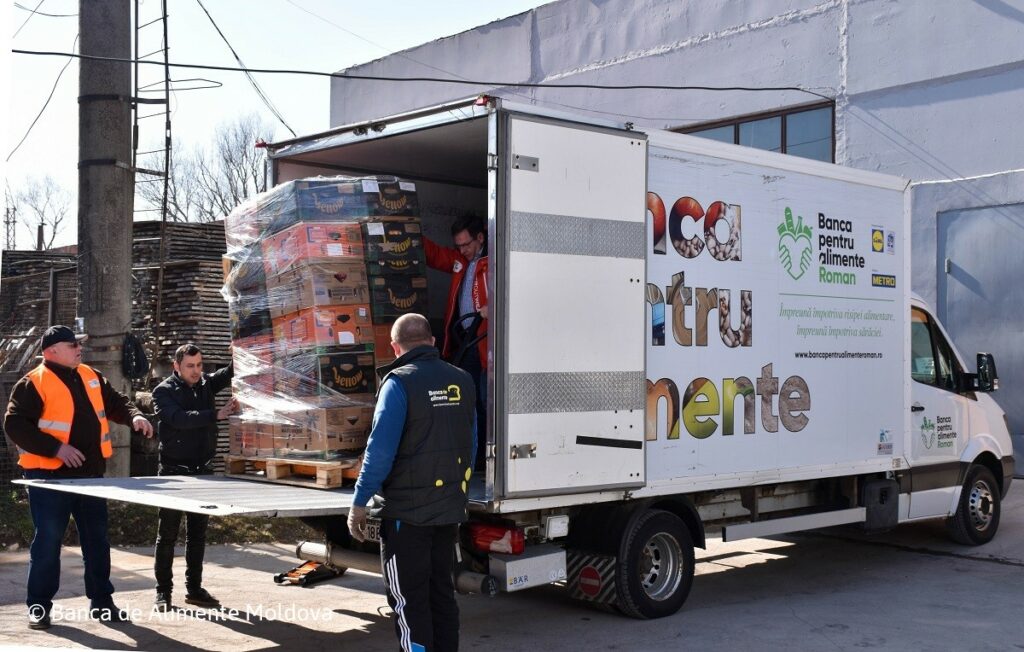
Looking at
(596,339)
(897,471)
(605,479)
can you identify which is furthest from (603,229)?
(897,471)

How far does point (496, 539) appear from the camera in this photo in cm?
621

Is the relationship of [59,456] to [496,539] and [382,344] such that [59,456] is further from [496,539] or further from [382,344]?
[496,539]

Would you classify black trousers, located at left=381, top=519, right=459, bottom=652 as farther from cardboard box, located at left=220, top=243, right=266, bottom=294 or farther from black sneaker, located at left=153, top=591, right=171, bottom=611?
black sneaker, located at left=153, top=591, right=171, bottom=611

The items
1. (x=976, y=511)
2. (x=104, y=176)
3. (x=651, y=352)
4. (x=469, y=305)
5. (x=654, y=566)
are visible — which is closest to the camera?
(x=651, y=352)

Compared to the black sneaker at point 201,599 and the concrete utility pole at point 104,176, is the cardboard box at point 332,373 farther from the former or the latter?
the concrete utility pole at point 104,176

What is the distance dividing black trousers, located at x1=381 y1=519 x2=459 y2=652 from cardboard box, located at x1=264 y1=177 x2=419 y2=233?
7.24 ft

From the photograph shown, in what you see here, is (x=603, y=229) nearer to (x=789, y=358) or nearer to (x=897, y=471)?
(x=789, y=358)

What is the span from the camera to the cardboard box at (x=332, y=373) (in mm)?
6664

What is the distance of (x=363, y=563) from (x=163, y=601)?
5.58ft

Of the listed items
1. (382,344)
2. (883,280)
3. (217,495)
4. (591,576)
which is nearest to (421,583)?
(217,495)

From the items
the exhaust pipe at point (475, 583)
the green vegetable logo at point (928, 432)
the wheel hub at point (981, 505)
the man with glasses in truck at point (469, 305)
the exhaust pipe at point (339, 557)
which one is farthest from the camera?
the wheel hub at point (981, 505)

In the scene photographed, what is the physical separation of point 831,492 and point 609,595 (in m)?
2.71

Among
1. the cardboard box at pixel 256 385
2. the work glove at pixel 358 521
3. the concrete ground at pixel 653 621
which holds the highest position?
the cardboard box at pixel 256 385

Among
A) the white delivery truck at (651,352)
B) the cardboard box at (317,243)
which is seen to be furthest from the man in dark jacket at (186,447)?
the cardboard box at (317,243)
